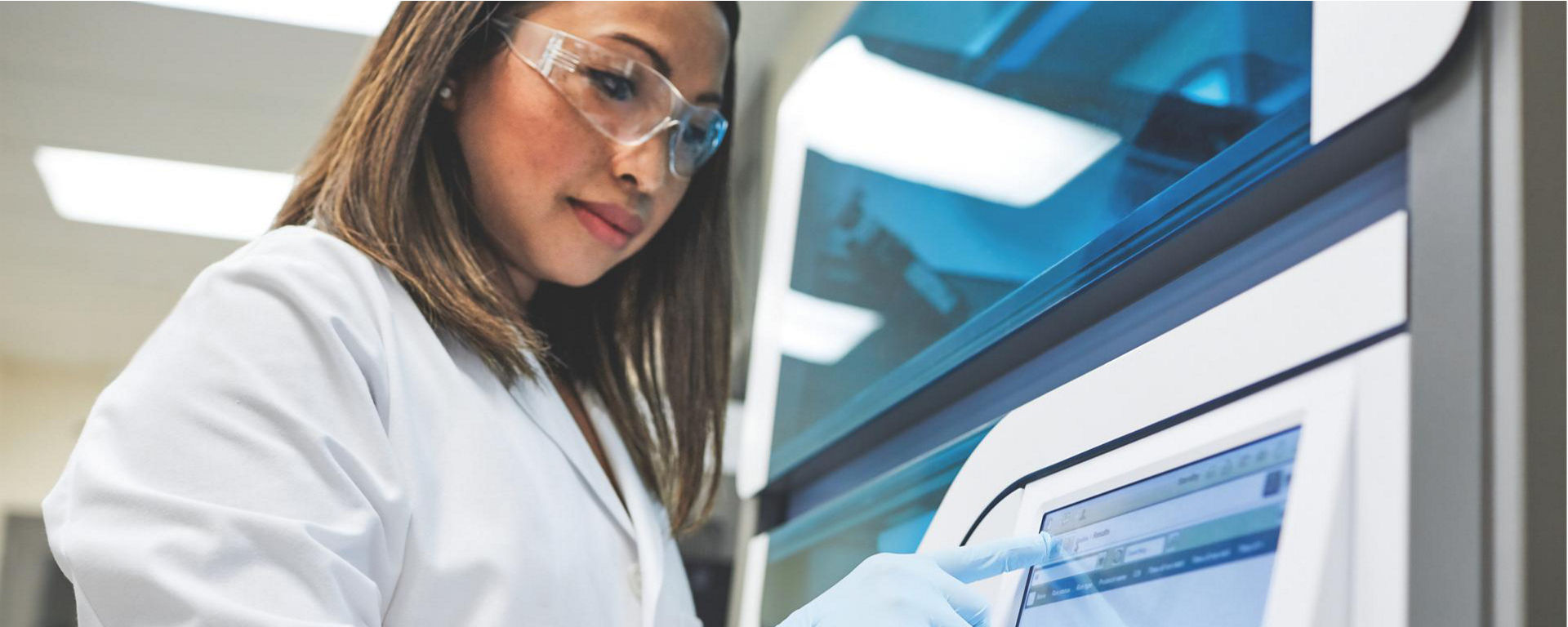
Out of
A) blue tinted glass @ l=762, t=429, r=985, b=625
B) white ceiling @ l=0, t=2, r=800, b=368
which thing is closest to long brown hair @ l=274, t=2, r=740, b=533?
blue tinted glass @ l=762, t=429, r=985, b=625

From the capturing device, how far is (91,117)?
3426mm

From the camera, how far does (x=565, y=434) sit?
1.11 meters

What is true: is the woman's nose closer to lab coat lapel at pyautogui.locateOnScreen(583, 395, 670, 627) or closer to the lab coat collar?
the lab coat collar

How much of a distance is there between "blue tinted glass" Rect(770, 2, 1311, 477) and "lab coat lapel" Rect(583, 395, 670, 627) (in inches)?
6.6

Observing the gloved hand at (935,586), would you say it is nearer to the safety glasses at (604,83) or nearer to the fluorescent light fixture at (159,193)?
the safety glasses at (604,83)

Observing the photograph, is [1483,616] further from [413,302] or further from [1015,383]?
[413,302]

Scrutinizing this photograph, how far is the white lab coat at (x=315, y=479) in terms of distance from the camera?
75cm

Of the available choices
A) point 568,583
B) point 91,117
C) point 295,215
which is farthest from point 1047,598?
point 91,117

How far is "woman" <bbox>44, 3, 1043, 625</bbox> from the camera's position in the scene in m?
0.76

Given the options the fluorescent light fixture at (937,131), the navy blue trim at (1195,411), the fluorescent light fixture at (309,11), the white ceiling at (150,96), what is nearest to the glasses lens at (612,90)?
the fluorescent light fixture at (937,131)

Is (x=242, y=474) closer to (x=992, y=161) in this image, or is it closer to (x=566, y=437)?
(x=566, y=437)

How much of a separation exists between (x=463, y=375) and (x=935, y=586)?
44cm

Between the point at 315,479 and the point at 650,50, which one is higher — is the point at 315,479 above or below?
below

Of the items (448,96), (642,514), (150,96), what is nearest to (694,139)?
(448,96)
